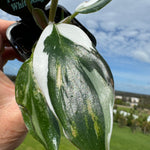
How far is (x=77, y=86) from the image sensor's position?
199 millimetres

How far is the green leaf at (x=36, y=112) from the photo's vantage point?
23 cm

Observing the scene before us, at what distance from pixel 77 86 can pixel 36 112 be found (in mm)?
71

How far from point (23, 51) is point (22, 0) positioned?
4.0 inches

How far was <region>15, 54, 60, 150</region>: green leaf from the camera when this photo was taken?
8.9 inches

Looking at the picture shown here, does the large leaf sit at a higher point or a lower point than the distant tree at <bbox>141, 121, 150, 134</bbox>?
higher

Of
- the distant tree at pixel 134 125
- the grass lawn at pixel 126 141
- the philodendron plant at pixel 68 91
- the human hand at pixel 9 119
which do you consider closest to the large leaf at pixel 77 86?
the philodendron plant at pixel 68 91

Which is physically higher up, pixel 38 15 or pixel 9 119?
pixel 38 15

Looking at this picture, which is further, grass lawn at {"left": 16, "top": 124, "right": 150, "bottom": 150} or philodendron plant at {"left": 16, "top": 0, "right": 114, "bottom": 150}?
grass lawn at {"left": 16, "top": 124, "right": 150, "bottom": 150}

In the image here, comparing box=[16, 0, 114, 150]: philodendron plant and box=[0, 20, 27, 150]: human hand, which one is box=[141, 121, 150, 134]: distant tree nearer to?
box=[0, 20, 27, 150]: human hand

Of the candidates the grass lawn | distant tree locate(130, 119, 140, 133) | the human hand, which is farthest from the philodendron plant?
distant tree locate(130, 119, 140, 133)

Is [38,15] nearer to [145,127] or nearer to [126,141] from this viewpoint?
[126,141]

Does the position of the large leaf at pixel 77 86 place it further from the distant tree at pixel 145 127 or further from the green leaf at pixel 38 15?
the distant tree at pixel 145 127

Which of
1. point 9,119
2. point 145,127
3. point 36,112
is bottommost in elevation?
point 145,127

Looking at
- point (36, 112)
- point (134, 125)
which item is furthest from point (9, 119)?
point (134, 125)
